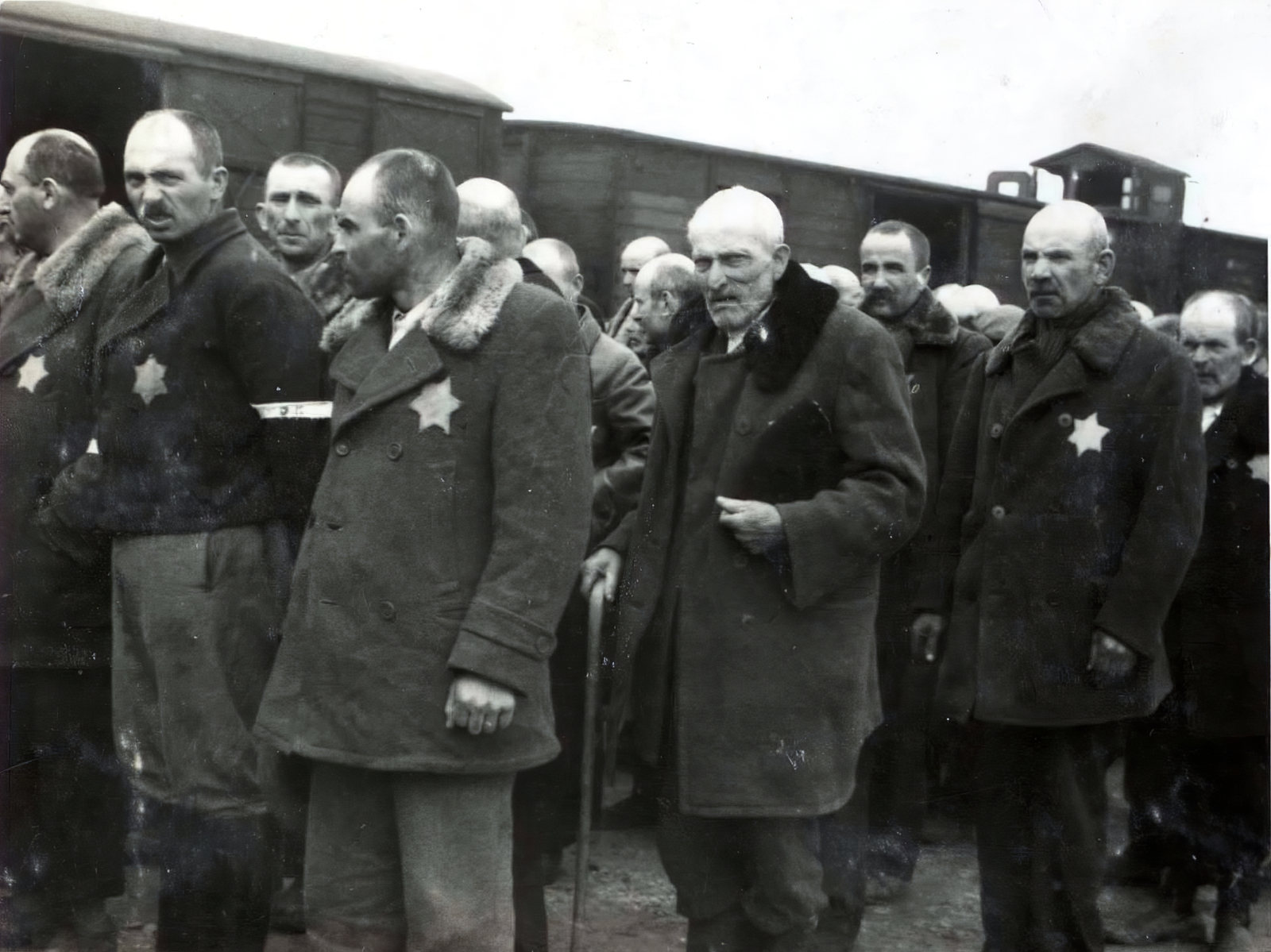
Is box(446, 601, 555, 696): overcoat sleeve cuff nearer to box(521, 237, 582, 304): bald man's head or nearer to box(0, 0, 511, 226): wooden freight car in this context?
box(521, 237, 582, 304): bald man's head

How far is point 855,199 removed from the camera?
3.43m

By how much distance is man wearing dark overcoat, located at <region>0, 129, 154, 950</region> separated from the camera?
3.23 metres

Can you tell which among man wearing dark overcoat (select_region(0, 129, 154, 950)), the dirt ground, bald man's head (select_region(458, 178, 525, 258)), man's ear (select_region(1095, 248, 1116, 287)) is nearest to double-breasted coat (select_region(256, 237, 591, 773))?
bald man's head (select_region(458, 178, 525, 258))

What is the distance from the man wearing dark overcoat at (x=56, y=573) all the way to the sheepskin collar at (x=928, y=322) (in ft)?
6.66

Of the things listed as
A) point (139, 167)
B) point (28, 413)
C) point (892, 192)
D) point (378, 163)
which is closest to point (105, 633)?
point (28, 413)

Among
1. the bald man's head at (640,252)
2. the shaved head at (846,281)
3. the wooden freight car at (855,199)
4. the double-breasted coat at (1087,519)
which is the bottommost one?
the double-breasted coat at (1087,519)

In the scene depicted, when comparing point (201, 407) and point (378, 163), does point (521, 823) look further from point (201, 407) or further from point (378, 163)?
point (378, 163)

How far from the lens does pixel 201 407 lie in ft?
10.0

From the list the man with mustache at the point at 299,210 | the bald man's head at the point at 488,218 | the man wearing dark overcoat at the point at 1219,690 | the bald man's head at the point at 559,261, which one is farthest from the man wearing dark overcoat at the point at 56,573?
the man wearing dark overcoat at the point at 1219,690

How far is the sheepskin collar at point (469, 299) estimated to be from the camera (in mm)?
2621

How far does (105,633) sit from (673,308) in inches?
66.9

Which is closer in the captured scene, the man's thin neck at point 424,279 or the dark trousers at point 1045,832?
the man's thin neck at point 424,279

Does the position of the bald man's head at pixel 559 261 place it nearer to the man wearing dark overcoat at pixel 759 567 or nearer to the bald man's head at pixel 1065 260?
the man wearing dark overcoat at pixel 759 567

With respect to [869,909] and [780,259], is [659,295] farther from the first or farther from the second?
[869,909]
